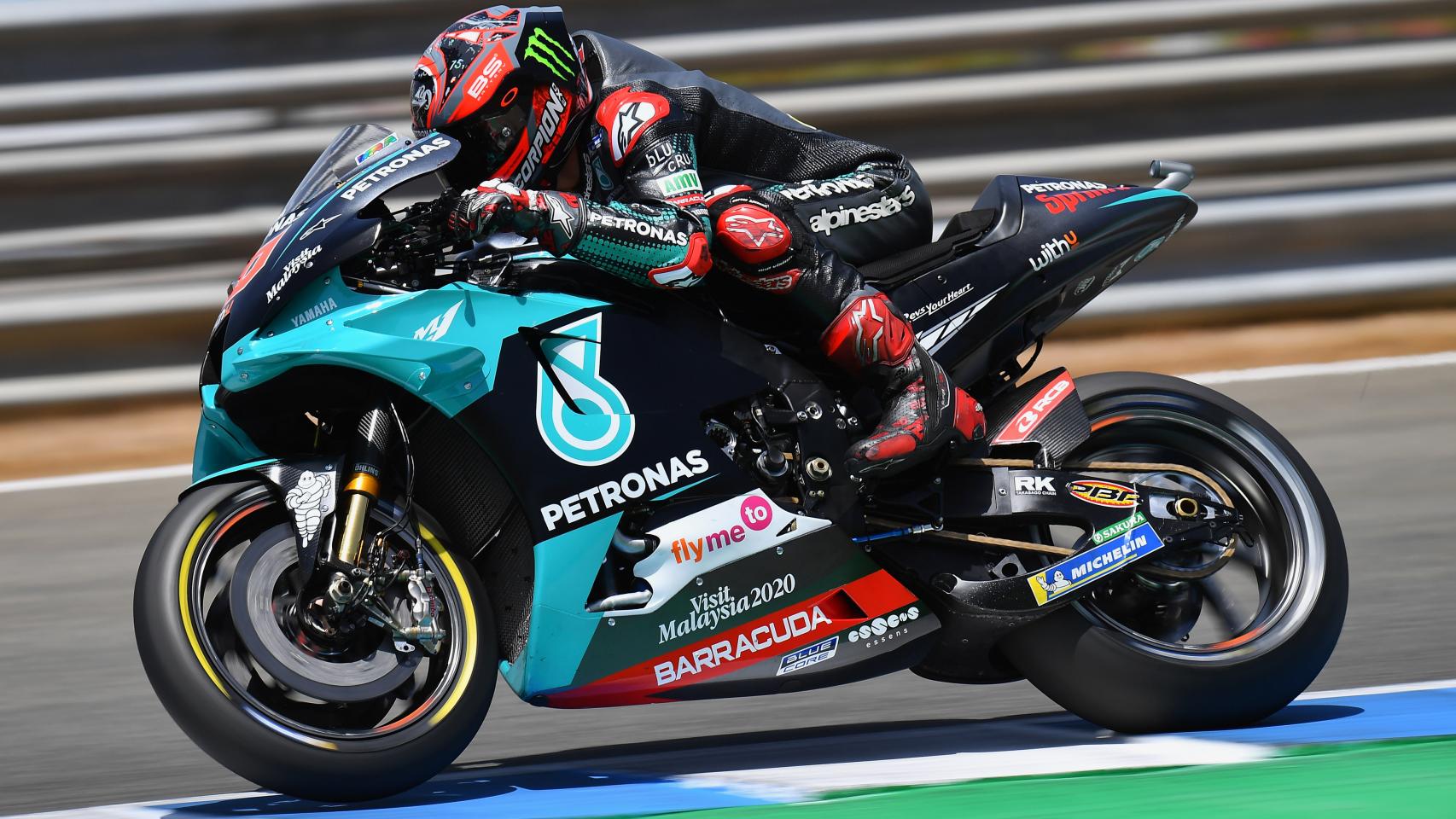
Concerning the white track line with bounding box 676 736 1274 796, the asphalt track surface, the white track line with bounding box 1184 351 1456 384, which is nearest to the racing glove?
the white track line with bounding box 676 736 1274 796

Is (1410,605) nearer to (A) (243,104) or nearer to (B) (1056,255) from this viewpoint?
(B) (1056,255)

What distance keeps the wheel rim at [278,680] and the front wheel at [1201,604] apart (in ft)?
4.16

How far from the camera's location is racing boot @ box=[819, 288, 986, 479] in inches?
143

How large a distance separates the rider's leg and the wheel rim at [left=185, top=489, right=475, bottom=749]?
887 millimetres

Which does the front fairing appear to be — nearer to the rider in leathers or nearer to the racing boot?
the rider in leathers

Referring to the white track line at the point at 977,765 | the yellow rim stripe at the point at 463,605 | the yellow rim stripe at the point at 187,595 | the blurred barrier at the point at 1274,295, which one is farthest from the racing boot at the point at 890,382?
the blurred barrier at the point at 1274,295

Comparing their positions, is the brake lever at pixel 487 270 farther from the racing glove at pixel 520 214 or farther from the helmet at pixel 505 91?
the helmet at pixel 505 91

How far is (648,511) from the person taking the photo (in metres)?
3.51

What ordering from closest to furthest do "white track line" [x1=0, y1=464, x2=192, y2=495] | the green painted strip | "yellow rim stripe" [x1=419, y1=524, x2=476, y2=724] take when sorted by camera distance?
the green painted strip < "yellow rim stripe" [x1=419, y1=524, x2=476, y2=724] < "white track line" [x1=0, y1=464, x2=192, y2=495]

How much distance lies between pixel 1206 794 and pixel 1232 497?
1207 mm

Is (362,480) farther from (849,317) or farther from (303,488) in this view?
(849,317)

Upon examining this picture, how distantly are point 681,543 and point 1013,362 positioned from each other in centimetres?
108

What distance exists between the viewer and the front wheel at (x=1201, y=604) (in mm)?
3791

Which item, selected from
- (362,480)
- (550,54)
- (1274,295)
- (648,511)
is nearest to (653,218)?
(550,54)
